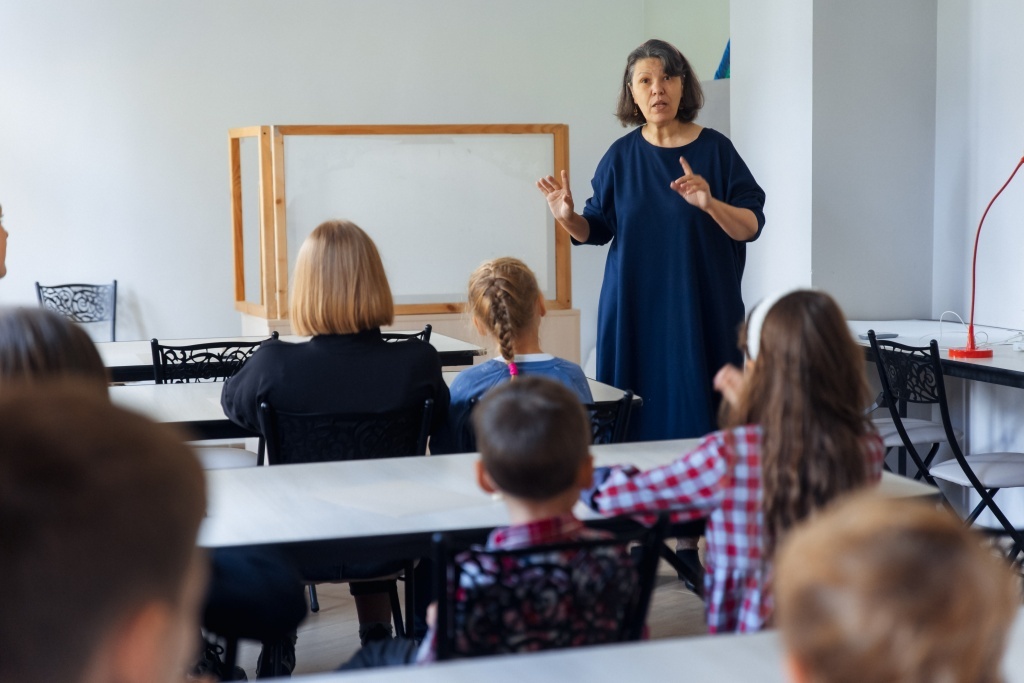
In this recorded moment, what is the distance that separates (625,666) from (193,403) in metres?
1.84

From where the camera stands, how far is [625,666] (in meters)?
1.17

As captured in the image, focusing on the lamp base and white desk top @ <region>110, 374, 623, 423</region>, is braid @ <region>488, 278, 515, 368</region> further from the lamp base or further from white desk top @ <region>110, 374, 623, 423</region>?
the lamp base

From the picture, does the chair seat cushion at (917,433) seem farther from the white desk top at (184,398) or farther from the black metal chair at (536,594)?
the black metal chair at (536,594)

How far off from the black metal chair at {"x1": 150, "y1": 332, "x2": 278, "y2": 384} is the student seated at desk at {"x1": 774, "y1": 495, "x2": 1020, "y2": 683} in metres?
2.84

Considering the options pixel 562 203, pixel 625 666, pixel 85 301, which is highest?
pixel 562 203

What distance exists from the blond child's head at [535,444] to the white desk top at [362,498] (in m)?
0.17

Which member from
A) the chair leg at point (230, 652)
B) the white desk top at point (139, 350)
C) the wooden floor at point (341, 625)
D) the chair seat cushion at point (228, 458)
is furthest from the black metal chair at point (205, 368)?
the chair leg at point (230, 652)

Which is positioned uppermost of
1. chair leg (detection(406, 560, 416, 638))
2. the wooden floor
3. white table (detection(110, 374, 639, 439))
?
white table (detection(110, 374, 639, 439))

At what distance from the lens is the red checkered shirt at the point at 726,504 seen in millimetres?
1646

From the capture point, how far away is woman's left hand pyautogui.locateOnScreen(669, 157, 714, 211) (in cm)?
291

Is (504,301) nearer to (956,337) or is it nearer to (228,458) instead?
(228,458)

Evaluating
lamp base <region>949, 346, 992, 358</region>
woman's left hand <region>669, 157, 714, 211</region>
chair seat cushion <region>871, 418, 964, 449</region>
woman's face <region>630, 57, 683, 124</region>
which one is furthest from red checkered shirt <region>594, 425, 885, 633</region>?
chair seat cushion <region>871, 418, 964, 449</region>

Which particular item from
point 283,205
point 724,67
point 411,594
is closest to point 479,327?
point 411,594

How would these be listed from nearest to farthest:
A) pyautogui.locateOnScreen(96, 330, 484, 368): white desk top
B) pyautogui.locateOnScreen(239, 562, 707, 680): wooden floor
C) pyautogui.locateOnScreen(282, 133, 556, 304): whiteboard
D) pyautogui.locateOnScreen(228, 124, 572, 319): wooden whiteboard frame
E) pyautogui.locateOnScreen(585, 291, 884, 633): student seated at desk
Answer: pyautogui.locateOnScreen(585, 291, 884, 633): student seated at desk → pyautogui.locateOnScreen(239, 562, 707, 680): wooden floor → pyautogui.locateOnScreen(96, 330, 484, 368): white desk top → pyautogui.locateOnScreen(228, 124, 572, 319): wooden whiteboard frame → pyautogui.locateOnScreen(282, 133, 556, 304): whiteboard
